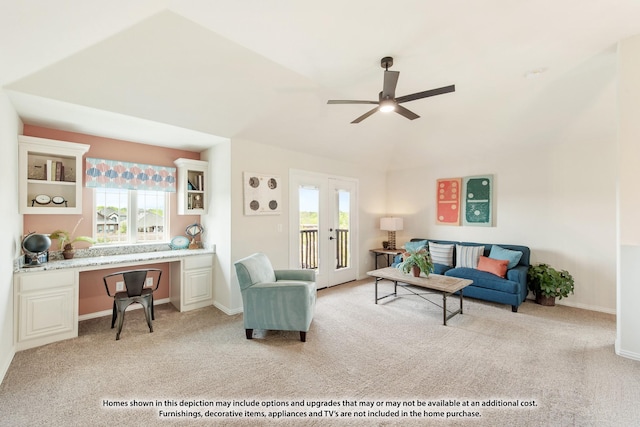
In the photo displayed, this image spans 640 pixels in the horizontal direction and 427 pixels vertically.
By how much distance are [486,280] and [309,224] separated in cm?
289

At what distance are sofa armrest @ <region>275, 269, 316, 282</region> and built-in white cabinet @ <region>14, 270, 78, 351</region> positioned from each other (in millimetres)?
2258

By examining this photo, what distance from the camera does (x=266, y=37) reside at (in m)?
2.35

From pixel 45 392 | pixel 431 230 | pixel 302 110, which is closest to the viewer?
pixel 45 392

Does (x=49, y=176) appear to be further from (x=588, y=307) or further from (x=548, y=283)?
(x=588, y=307)

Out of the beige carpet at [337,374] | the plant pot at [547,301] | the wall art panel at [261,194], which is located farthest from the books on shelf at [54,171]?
the plant pot at [547,301]

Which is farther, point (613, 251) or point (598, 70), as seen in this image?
point (613, 251)

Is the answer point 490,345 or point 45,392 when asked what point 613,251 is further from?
point 45,392

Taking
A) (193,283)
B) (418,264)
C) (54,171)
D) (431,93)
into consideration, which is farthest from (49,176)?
(418,264)

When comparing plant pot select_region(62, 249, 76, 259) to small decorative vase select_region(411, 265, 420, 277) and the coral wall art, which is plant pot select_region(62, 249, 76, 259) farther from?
the coral wall art

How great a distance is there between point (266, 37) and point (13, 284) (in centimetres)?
338

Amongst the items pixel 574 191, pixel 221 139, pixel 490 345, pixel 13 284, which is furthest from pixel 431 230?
pixel 13 284

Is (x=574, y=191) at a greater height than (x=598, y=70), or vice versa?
(x=598, y=70)

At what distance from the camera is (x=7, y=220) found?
2.46 metres

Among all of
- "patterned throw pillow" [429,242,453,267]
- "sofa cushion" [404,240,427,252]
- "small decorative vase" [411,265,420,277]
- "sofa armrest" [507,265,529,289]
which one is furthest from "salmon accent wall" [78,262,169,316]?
"sofa armrest" [507,265,529,289]
